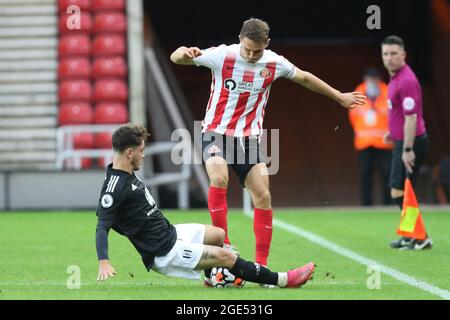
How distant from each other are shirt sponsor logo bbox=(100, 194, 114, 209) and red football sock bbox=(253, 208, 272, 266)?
1325 millimetres

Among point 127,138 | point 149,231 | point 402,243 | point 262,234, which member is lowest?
point 402,243

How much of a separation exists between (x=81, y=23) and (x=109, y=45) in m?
0.61

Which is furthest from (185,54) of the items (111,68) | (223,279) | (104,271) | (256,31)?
(111,68)

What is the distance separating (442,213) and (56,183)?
522cm

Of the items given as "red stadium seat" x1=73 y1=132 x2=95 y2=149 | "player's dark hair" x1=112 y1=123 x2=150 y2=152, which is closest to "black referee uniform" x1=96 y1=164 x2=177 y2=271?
"player's dark hair" x1=112 y1=123 x2=150 y2=152

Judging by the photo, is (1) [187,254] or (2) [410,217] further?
(2) [410,217]

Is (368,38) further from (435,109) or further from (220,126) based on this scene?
(220,126)

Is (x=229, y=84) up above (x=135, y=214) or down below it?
above

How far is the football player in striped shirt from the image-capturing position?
7.57 metres

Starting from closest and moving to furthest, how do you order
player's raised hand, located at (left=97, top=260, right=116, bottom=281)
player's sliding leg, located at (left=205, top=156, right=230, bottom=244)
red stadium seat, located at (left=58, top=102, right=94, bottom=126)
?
player's raised hand, located at (left=97, top=260, right=116, bottom=281) < player's sliding leg, located at (left=205, top=156, right=230, bottom=244) < red stadium seat, located at (left=58, top=102, right=94, bottom=126)

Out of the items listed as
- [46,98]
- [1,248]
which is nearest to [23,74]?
[46,98]

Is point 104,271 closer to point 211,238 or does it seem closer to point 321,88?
point 211,238

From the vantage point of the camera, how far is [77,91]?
18203 mm

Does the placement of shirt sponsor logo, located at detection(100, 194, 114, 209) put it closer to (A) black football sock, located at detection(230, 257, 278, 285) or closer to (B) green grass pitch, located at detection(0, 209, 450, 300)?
(B) green grass pitch, located at detection(0, 209, 450, 300)
